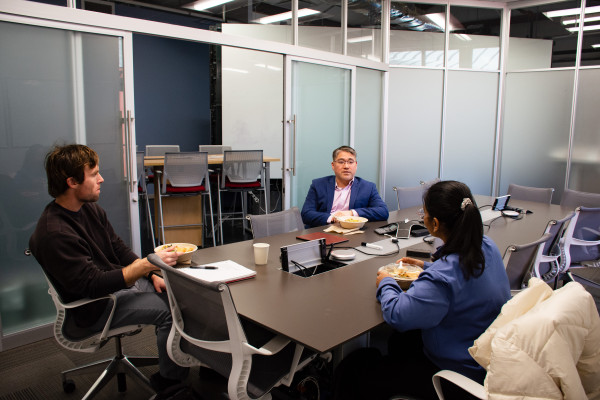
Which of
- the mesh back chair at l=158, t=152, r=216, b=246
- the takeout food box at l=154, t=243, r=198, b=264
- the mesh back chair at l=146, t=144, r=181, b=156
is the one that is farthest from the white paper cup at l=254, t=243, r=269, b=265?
the mesh back chair at l=146, t=144, r=181, b=156

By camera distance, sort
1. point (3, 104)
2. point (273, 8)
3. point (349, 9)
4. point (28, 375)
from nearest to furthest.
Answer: point (28, 375) < point (3, 104) < point (273, 8) < point (349, 9)

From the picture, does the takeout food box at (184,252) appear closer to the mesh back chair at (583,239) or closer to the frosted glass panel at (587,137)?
the mesh back chair at (583,239)

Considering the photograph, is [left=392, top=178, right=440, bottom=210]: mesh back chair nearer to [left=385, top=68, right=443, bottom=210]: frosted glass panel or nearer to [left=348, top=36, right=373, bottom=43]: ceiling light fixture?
[left=385, top=68, right=443, bottom=210]: frosted glass panel

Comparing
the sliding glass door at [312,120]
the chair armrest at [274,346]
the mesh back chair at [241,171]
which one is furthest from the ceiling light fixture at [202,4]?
the chair armrest at [274,346]

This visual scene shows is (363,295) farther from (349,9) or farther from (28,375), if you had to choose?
(349,9)

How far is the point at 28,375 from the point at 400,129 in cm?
547

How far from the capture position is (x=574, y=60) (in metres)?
6.38

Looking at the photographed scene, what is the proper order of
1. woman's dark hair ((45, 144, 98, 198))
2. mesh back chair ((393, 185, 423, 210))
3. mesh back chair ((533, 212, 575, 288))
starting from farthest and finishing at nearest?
1. mesh back chair ((393, 185, 423, 210))
2. mesh back chair ((533, 212, 575, 288))
3. woman's dark hair ((45, 144, 98, 198))

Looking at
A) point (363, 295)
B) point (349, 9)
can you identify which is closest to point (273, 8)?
point (349, 9)

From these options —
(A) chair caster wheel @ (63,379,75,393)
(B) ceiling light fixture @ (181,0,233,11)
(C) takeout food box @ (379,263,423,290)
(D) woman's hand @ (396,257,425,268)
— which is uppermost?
(B) ceiling light fixture @ (181,0,233,11)

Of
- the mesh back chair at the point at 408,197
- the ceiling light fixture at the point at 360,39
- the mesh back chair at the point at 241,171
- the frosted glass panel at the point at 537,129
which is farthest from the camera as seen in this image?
the frosted glass panel at the point at 537,129

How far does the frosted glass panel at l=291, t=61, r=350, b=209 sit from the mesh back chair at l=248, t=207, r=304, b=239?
1938 millimetres

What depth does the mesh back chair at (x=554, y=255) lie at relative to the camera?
2794mm

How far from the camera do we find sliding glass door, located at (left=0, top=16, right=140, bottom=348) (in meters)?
2.95
